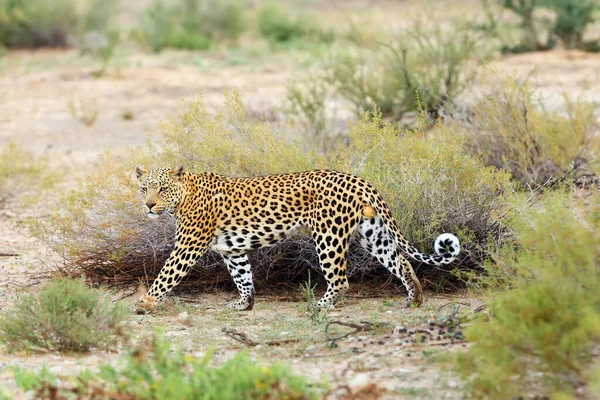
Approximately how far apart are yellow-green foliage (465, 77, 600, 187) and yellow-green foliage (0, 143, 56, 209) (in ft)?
16.7

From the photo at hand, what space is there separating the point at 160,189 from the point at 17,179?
17.5 ft

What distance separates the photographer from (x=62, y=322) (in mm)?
6504

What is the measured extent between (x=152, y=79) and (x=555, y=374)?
53.3 ft

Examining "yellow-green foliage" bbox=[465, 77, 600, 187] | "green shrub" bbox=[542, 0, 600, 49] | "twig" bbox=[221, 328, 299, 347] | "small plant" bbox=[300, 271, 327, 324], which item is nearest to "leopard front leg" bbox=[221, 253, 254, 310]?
"small plant" bbox=[300, 271, 327, 324]

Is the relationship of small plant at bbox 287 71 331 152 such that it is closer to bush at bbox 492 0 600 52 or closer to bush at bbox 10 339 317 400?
bush at bbox 10 339 317 400

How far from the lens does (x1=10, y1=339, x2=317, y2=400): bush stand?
4.97m

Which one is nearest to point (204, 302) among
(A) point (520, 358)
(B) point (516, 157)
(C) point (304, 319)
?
(C) point (304, 319)

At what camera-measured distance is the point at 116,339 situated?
6.67 metres

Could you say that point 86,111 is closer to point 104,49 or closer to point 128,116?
point 128,116

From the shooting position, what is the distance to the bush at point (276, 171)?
8500 millimetres

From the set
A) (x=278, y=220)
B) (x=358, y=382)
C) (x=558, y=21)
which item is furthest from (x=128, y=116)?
(x=358, y=382)

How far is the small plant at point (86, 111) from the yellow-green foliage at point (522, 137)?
7.68 metres

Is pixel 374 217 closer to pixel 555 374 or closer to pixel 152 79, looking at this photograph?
pixel 555 374

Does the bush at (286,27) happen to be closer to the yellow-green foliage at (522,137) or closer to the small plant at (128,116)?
the small plant at (128,116)
